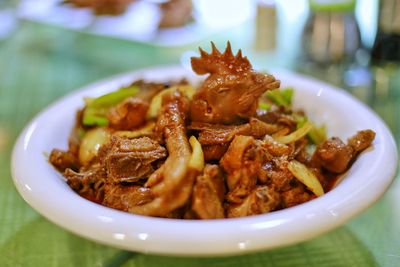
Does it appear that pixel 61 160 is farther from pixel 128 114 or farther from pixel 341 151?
pixel 341 151

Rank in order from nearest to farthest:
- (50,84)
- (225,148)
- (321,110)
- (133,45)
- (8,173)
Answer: (225,148) → (321,110) → (8,173) → (50,84) → (133,45)

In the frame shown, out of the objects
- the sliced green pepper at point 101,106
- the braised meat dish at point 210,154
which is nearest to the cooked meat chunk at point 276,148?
the braised meat dish at point 210,154

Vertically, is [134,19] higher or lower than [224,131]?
lower

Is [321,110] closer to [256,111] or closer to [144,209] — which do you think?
[256,111]

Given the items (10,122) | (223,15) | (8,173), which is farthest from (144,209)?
(223,15)

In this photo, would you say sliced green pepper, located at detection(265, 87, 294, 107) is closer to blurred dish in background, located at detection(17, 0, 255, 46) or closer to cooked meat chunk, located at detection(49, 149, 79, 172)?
cooked meat chunk, located at detection(49, 149, 79, 172)

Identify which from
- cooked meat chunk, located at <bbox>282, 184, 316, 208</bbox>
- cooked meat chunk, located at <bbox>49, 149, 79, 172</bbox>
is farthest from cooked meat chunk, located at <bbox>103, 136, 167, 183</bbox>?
cooked meat chunk, located at <bbox>282, 184, 316, 208</bbox>

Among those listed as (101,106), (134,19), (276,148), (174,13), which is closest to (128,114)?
(101,106)
